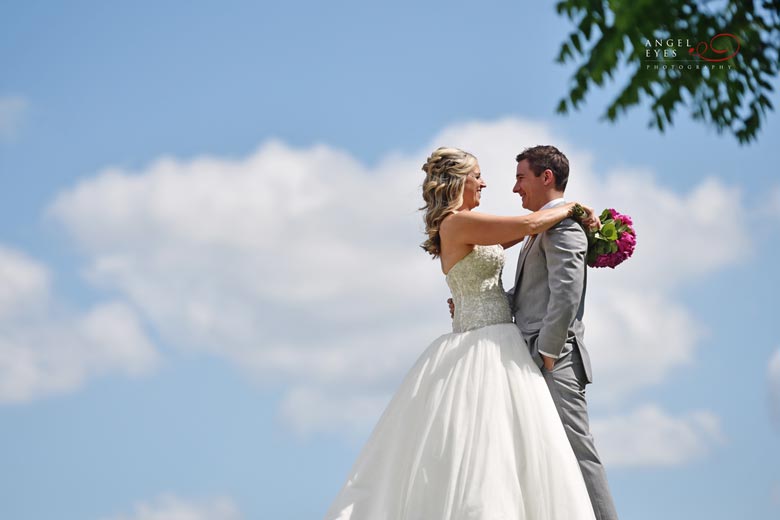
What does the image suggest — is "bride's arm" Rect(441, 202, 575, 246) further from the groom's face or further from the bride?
the groom's face

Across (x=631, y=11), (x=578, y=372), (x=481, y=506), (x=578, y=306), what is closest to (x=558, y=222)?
(x=578, y=306)

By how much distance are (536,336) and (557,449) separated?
0.87m

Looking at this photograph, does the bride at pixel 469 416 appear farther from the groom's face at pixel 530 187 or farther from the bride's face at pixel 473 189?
the groom's face at pixel 530 187

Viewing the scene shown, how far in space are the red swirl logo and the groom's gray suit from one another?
1.47 meters

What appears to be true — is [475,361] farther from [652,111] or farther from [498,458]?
[652,111]

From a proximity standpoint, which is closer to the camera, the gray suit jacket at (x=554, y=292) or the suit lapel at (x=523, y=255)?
the gray suit jacket at (x=554, y=292)

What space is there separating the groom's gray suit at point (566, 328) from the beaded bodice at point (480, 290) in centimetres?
20

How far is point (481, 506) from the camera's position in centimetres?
637

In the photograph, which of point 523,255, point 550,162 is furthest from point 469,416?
point 550,162

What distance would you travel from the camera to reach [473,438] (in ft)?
21.9

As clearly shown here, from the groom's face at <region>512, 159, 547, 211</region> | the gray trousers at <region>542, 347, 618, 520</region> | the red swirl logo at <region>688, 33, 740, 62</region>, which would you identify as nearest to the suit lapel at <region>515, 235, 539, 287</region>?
the groom's face at <region>512, 159, 547, 211</region>

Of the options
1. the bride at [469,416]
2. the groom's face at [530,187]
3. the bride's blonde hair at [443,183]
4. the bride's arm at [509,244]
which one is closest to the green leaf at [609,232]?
the bride at [469,416]

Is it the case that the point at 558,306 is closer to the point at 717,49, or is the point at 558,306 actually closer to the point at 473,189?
the point at 473,189

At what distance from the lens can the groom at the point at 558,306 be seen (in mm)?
6840
